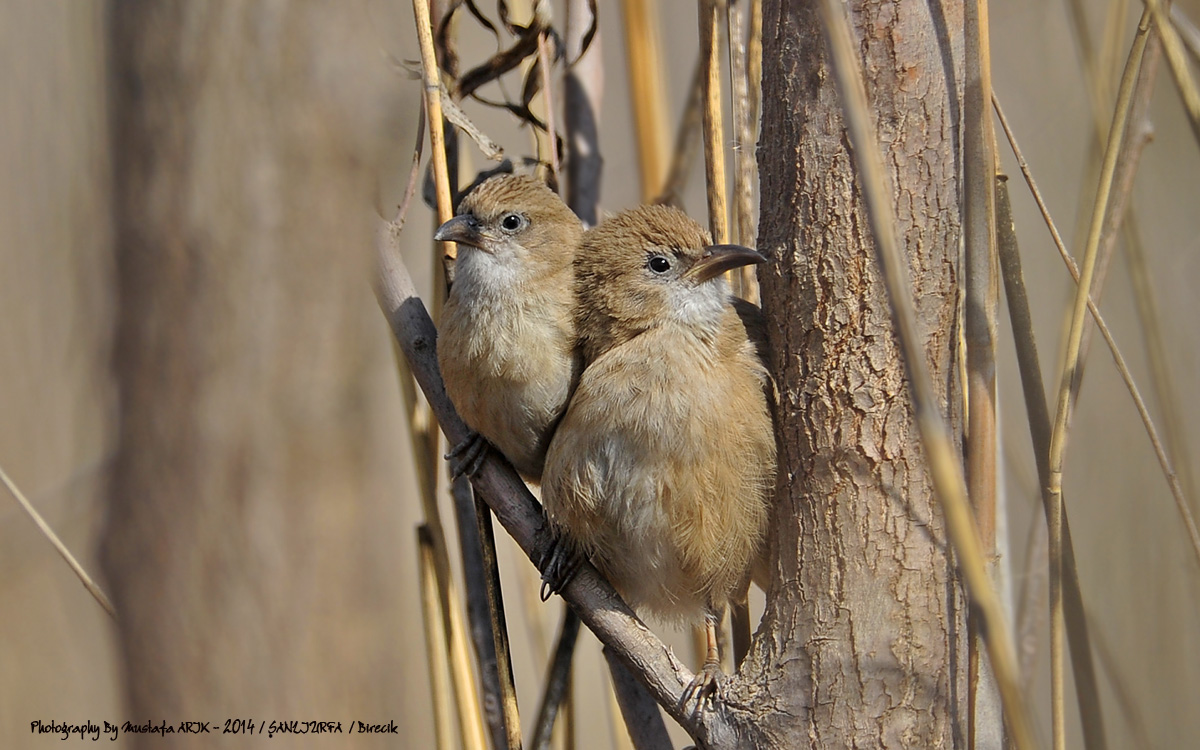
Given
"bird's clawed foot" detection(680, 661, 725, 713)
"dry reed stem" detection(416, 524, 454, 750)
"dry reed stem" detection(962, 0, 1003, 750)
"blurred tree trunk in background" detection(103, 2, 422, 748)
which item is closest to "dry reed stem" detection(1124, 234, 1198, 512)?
"dry reed stem" detection(962, 0, 1003, 750)

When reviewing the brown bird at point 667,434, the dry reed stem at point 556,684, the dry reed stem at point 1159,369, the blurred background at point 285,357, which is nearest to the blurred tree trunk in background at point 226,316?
the blurred background at point 285,357

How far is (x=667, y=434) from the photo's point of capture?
147 cm

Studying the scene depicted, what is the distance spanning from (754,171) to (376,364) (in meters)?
1.28

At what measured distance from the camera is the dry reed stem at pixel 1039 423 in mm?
1163

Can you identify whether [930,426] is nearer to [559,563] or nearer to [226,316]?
[559,563]

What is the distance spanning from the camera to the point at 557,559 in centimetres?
155

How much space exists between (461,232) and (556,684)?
78 centimetres

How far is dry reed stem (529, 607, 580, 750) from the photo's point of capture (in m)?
1.48

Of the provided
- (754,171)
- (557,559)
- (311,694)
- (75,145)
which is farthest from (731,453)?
(75,145)

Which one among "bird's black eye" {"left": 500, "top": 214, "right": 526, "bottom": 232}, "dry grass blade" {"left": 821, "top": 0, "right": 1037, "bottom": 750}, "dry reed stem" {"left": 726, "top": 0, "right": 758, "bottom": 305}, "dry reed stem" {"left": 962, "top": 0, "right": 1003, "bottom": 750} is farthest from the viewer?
"bird's black eye" {"left": 500, "top": 214, "right": 526, "bottom": 232}

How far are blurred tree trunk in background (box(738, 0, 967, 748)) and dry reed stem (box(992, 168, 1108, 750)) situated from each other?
0.11 metres

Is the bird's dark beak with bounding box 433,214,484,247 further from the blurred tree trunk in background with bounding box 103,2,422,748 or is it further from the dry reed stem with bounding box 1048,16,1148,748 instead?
the dry reed stem with bounding box 1048,16,1148,748

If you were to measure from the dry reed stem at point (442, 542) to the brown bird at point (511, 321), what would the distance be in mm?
157

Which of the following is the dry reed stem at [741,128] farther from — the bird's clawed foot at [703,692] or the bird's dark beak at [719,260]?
the bird's clawed foot at [703,692]
